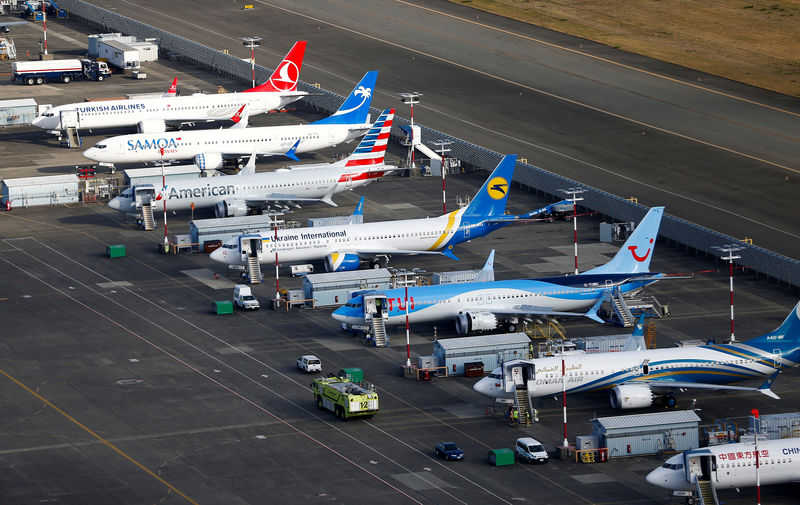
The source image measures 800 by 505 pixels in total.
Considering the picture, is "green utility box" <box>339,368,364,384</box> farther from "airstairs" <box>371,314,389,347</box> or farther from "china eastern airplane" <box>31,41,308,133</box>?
"china eastern airplane" <box>31,41,308,133</box>

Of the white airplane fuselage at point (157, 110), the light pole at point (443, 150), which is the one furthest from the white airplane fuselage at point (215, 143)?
the white airplane fuselage at point (157, 110)

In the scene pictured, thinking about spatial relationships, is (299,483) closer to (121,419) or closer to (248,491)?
(248,491)

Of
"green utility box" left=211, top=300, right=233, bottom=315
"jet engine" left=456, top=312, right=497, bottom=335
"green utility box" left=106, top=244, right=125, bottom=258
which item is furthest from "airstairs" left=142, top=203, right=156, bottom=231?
"jet engine" left=456, top=312, right=497, bottom=335

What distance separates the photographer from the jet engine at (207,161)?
163 meters

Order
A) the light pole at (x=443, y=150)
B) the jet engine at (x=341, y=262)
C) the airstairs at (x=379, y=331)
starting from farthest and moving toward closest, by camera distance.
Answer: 1. the light pole at (x=443, y=150)
2. the jet engine at (x=341, y=262)
3. the airstairs at (x=379, y=331)

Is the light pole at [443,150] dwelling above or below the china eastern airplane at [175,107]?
below

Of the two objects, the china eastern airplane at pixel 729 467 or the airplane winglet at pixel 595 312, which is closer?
the china eastern airplane at pixel 729 467

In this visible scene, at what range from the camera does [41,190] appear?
15512 cm

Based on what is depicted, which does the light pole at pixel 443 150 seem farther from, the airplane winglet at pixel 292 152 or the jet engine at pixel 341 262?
the jet engine at pixel 341 262

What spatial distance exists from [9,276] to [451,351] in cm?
4434

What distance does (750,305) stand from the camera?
4906 inches

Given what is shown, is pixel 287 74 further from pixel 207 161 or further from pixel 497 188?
pixel 497 188

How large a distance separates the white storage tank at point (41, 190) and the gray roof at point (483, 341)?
195 ft

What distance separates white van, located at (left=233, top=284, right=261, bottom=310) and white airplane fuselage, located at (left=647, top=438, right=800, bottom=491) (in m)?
44.2
